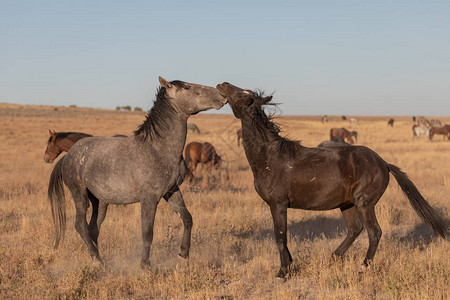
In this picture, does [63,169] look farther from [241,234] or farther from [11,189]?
[11,189]

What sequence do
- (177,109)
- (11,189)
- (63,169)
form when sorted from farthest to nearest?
(11,189), (63,169), (177,109)

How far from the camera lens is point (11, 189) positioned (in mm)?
12070

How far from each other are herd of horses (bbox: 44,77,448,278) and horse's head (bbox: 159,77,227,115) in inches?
0.5

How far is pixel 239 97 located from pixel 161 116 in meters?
1.10

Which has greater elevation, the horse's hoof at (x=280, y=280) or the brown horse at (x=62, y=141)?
the brown horse at (x=62, y=141)

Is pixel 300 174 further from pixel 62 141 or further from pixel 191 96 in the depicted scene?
pixel 62 141

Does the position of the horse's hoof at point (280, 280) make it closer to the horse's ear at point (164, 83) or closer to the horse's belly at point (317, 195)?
the horse's belly at point (317, 195)

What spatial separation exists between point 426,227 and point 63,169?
6.87 metres

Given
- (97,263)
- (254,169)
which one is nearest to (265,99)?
(254,169)

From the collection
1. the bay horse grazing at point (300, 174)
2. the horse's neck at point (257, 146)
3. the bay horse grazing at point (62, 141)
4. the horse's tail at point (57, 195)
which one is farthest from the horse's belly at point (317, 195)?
the bay horse grazing at point (62, 141)

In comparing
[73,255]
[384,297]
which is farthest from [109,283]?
[384,297]

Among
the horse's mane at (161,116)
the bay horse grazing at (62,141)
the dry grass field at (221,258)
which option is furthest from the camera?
the bay horse grazing at (62,141)

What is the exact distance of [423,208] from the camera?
19.2ft

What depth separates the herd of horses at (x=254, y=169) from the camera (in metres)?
5.48
